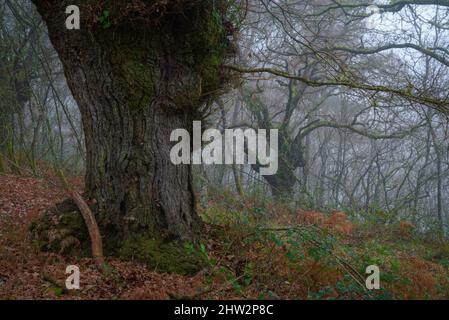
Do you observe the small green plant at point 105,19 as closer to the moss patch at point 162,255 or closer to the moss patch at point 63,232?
the moss patch at point 63,232

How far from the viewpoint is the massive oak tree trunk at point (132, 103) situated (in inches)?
192

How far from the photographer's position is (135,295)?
4031 mm

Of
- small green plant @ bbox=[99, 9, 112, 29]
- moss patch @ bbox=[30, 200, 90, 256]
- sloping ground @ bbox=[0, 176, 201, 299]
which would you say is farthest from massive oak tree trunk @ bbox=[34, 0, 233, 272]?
sloping ground @ bbox=[0, 176, 201, 299]

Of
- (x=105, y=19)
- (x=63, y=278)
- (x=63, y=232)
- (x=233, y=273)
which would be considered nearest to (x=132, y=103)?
(x=105, y=19)

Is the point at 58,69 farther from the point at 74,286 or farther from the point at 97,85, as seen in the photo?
the point at 74,286

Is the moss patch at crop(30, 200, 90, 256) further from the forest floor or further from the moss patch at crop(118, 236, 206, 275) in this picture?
the moss patch at crop(118, 236, 206, 275)

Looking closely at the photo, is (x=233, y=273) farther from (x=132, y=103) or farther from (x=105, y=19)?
(x=105, y=19)

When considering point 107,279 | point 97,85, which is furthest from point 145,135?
point 107,279

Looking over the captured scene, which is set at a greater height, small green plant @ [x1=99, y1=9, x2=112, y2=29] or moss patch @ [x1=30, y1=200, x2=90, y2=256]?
small green plant @ [x1=99, y1=9, x2=112, y2=29]

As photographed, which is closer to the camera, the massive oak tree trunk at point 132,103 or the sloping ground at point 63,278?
the sloping ground at point 63,278

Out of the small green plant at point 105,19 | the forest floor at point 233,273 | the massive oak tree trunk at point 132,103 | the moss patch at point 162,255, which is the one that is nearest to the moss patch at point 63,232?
the forest floor at point 233,273

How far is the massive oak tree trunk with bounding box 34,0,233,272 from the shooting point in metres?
4.88

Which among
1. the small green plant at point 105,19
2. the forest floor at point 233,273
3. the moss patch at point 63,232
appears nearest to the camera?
the forest floor at point 233,273

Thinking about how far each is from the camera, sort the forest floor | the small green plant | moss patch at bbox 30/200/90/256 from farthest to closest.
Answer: moss patch at bbox 30/200/90/256 < the small green plant < the forest floor
